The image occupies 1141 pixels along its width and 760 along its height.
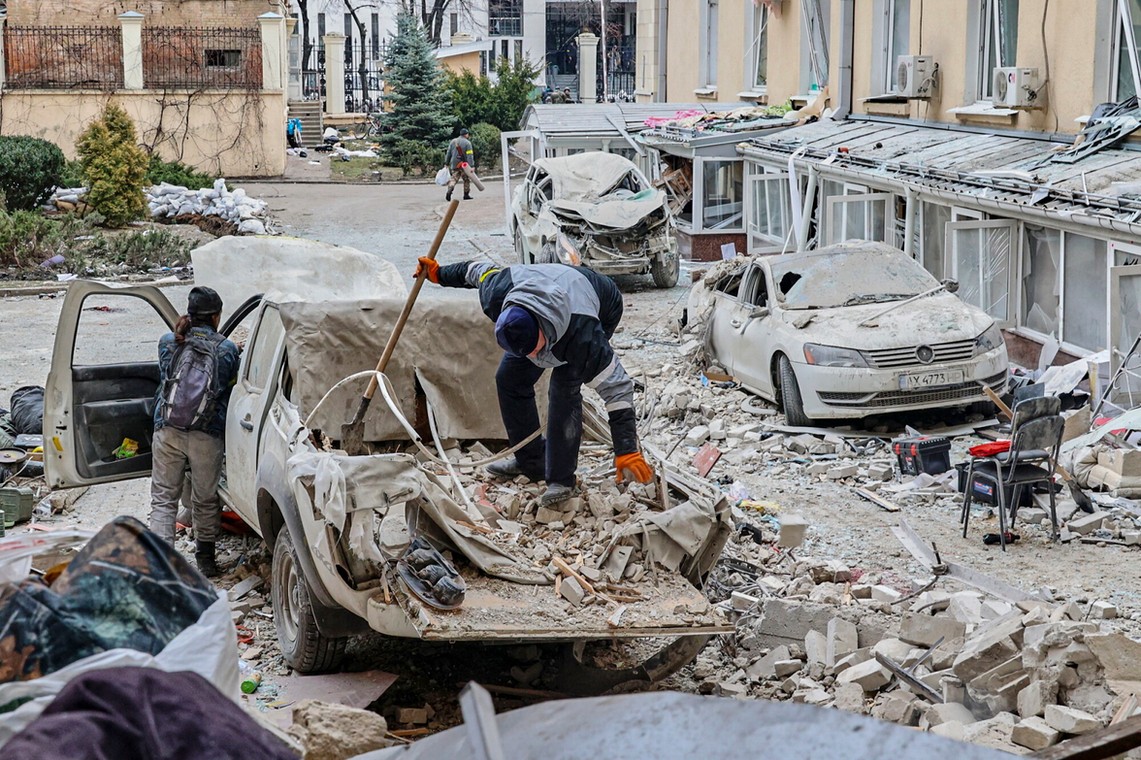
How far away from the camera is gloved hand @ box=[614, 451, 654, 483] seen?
6887mm

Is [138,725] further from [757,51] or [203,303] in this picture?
[757,51]

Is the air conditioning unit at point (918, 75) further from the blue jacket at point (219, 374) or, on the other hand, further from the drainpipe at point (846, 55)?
the blue jacket at point (219, 374)

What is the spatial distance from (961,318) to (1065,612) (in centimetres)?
569

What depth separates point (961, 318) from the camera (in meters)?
12.1

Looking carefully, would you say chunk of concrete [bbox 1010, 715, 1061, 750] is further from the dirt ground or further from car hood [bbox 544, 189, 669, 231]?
car hood [bbox 544, 189, 669, 231]

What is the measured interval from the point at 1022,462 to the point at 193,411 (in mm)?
5315

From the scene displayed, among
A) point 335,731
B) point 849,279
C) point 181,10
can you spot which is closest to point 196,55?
point 181,10

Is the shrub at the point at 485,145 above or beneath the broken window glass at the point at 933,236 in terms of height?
above

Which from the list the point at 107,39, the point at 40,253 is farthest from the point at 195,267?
the point at 107,39

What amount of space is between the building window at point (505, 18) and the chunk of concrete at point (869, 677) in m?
69.5

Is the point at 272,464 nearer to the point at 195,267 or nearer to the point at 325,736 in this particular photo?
the point at 325,736

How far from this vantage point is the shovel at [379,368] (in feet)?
23.5

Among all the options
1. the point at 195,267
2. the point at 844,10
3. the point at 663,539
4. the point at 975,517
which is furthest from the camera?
the point at 844,10

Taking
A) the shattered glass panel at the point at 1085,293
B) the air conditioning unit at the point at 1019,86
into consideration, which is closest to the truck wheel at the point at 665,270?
the air conditioning unit at the point at 1019,86
